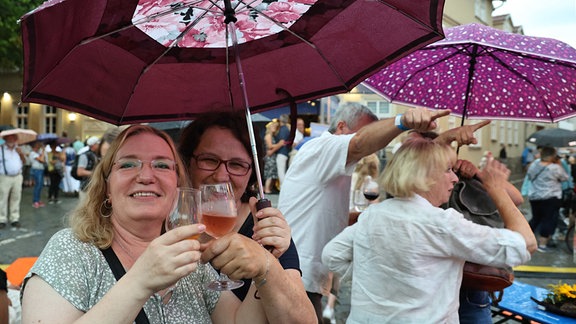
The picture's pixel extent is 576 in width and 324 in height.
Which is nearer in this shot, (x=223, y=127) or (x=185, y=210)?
(x=185, y=210)

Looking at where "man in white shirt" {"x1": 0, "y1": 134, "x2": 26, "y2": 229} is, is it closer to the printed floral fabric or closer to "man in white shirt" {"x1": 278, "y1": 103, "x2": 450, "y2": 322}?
"man in white shirt" {"x1": 278, "y1": 103, "x2": 450, "y2": 322}

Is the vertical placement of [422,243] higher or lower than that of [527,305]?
higher

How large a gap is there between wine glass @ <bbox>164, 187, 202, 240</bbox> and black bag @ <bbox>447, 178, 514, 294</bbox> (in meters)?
1.89

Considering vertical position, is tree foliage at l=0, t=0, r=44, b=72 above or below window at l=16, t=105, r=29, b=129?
above

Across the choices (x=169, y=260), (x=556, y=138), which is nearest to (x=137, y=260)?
(x=169, y=260)

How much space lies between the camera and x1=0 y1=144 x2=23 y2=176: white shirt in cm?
1021

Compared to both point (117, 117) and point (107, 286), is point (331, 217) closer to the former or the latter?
point (117, 117)

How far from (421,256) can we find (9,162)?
10233mm

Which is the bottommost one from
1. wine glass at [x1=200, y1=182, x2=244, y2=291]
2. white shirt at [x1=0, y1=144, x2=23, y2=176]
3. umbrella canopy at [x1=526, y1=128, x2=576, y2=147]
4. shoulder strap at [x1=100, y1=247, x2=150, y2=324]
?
white shirt at [x1=0, y1=144, x2=23, y2=176]

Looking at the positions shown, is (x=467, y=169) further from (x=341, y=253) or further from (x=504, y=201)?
(x=341, y=253)

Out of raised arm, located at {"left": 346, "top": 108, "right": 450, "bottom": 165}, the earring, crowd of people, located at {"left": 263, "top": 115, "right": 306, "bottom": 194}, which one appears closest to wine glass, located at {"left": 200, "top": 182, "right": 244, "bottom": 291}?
the earring

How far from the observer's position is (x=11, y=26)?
18.2m

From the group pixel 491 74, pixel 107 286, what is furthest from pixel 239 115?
pixel 491 74

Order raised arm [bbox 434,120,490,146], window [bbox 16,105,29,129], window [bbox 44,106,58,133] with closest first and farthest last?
1. raised arm [bbox 434,120,490,146]
2. window [bbox 44,106,58,133]
3. window [bbox 16,105,29,129]
